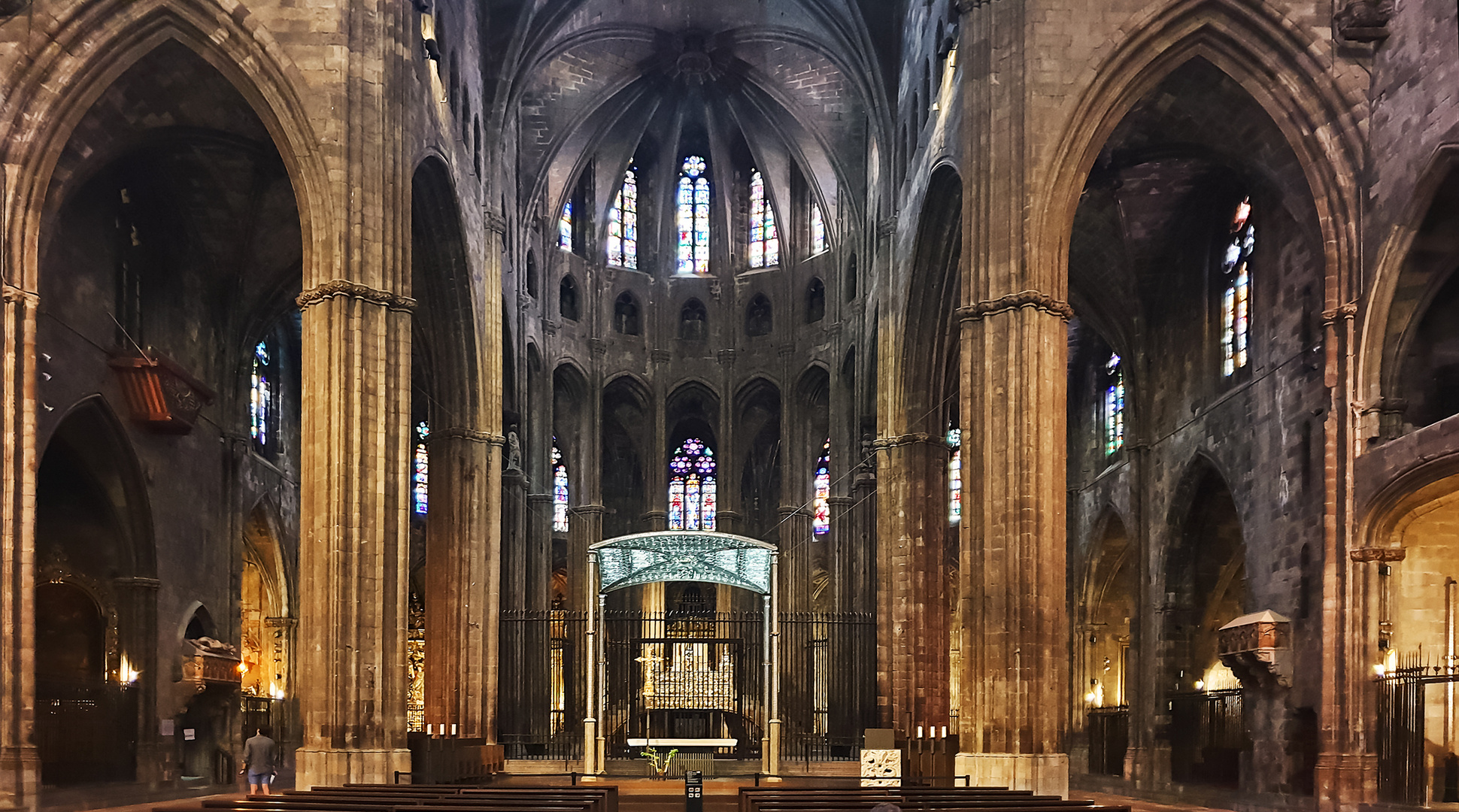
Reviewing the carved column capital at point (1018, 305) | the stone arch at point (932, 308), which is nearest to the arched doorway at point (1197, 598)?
the stone arch at point (932, 308)

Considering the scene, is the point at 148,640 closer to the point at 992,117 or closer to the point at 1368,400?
the point at 992,117

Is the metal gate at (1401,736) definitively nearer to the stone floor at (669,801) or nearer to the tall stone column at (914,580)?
the stone floor at (669,801)

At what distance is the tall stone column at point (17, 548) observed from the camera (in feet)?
68.4

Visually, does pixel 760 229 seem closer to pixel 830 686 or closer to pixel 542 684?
pixel 830 686

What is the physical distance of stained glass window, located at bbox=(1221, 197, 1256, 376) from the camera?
93.2 feet

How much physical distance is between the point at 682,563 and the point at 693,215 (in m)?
21.5

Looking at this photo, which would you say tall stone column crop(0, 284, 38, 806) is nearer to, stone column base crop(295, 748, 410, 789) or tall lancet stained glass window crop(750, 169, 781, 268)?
stone column base crop(295, 748, 410, 789)

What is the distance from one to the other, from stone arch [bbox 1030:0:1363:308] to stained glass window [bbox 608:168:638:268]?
2494 cm

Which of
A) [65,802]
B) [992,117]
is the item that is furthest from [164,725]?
[992,117]

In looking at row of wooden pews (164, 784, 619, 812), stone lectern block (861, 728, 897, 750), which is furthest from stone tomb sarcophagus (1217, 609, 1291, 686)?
row of wooden pews (164, 784, 619, 812)

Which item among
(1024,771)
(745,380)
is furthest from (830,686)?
(1024,771)

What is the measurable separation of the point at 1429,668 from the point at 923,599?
12.5m

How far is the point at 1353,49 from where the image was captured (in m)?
22.7

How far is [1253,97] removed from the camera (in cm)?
2347
